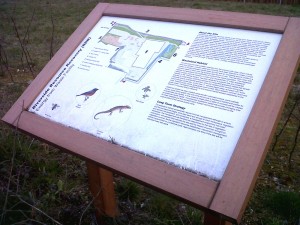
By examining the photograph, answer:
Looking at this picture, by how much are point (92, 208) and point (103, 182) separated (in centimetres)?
47

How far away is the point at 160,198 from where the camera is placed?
2414mm

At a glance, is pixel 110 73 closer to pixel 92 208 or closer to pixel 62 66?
pixel 62 66

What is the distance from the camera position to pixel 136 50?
6.38ft

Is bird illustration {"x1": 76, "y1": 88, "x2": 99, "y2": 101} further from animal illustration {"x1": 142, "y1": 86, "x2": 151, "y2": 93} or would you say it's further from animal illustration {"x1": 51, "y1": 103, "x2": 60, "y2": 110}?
animal illustration {"x1": 142, "y1": 86, "x2": 151, "y2": 93}

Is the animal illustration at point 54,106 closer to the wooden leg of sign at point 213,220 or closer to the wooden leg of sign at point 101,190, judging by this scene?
the wooden leg of sign at point 101,190

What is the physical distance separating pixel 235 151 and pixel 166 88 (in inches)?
19.6

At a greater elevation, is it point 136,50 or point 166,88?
point 136,50

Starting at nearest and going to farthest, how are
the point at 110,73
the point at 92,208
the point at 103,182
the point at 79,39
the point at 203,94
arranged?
the point at 203,94 < the point at 110,73 < the point at 103,182 < the point at 79,39 < the point at 92,208

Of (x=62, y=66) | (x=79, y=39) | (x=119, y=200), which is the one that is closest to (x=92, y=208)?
(x=119, y=200)

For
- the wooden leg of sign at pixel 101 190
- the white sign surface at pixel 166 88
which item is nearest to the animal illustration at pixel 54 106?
the white sign surface at pixel 166 88

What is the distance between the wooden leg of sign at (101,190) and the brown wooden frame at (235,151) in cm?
34

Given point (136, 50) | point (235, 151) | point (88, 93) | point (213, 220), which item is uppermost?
point (136, 50)

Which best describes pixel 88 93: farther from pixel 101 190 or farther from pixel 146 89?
pixel 101 190

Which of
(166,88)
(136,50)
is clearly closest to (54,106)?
(136,50)
